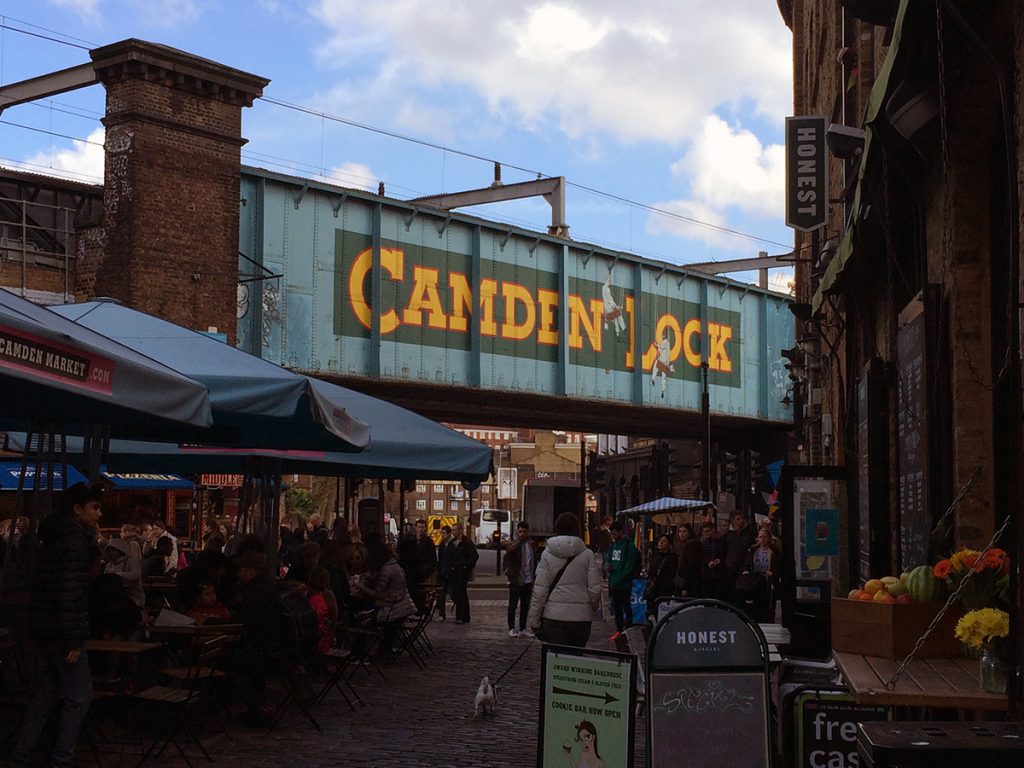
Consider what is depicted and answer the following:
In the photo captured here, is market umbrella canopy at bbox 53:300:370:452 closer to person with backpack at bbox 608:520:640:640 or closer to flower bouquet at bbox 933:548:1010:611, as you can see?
flower bouquet at bbox 933:548:1010:611

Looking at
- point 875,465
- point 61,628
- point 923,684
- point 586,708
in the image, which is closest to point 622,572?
point 875,465

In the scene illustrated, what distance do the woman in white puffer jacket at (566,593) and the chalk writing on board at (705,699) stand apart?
414cm

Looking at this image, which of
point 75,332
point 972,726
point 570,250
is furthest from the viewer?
point 570,250

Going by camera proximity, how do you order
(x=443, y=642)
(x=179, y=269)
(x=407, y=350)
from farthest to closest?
(x=407, y=350) → (x=179, y=269) → (x=443, y=642)

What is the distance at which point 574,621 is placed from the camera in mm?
11047

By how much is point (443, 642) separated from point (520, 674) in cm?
448

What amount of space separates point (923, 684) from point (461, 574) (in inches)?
774

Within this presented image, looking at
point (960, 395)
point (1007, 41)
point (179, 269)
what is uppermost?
point (179, 269)

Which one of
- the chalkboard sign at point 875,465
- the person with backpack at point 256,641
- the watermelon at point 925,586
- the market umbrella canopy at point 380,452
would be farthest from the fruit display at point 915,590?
the market umbrella canopy at point 380,452

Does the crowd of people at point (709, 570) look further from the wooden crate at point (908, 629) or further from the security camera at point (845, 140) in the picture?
the wooden crate at point (908, 629)

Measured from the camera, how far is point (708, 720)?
22.5 ft

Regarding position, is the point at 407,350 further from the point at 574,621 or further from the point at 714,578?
the point at 574,621

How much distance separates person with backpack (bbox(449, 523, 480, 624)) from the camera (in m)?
24.3

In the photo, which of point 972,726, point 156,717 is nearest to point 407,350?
point 156,717
